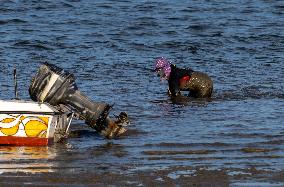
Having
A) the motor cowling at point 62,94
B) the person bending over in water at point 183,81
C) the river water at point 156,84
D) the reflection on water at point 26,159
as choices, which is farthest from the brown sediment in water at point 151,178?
the person bending over in water at point 183,81

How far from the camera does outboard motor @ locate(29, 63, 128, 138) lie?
1288 cm

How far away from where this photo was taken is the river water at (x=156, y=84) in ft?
36.8

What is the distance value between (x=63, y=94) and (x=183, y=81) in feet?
18.5

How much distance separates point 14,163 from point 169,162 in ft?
6.17

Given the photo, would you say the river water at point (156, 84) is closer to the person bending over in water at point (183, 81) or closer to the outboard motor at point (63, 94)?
the person bending over in water at point (183, 81)

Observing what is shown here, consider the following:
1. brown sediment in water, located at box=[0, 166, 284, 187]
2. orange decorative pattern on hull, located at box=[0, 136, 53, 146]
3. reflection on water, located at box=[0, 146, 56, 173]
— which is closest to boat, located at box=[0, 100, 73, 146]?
orange decorative pattern on hull, located at box=[0, 136, 53, 146]

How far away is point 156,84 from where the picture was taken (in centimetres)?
2022

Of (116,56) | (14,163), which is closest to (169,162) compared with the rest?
(14,163)

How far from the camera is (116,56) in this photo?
2409 cm

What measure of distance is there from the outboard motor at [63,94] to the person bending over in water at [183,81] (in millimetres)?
5028

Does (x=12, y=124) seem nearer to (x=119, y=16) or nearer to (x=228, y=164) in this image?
(x=228, y=164)

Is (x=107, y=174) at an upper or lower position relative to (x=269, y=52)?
upper

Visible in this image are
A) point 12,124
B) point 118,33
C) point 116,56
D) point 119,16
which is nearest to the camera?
point 12,124

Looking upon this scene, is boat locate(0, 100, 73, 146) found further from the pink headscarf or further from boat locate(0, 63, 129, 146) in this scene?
the pink headscarf
